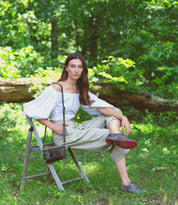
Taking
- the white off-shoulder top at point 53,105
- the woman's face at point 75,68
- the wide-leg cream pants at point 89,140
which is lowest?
the wide-leg cream pants at point 89,140

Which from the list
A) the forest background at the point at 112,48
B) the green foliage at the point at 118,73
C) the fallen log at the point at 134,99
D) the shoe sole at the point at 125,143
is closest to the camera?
the shoe sole at the point at 125,143

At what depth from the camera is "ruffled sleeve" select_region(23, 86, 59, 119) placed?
3.30m

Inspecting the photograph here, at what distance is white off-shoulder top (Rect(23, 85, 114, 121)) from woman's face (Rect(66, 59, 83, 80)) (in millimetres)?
242

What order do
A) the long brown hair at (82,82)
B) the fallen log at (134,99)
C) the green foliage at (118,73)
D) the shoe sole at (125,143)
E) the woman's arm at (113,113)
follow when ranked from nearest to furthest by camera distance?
the shoe sole at (125,143), the woman's arm at (113,113), the long brown hair at (82,82), the green foliage at (118,73), the fallen log at (134,99)

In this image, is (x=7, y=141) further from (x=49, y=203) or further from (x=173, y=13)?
(x=173, y=13)

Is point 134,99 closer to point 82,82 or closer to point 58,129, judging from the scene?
point 82,82

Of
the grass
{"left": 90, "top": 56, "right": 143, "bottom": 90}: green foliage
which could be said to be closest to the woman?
the grass

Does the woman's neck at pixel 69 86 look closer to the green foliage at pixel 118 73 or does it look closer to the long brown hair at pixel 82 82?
the long brown hair at pixel 82 82

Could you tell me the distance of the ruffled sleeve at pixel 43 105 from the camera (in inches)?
130

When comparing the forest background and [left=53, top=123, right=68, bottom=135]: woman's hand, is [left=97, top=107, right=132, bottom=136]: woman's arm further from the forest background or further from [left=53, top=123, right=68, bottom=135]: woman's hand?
the forest background

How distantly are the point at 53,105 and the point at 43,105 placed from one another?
0.40 feet

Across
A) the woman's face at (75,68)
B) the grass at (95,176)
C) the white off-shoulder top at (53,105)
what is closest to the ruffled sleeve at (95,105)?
the white off-shoulder top at (53,105)

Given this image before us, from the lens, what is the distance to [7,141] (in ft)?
18.6

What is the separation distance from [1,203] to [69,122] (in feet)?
3.97
